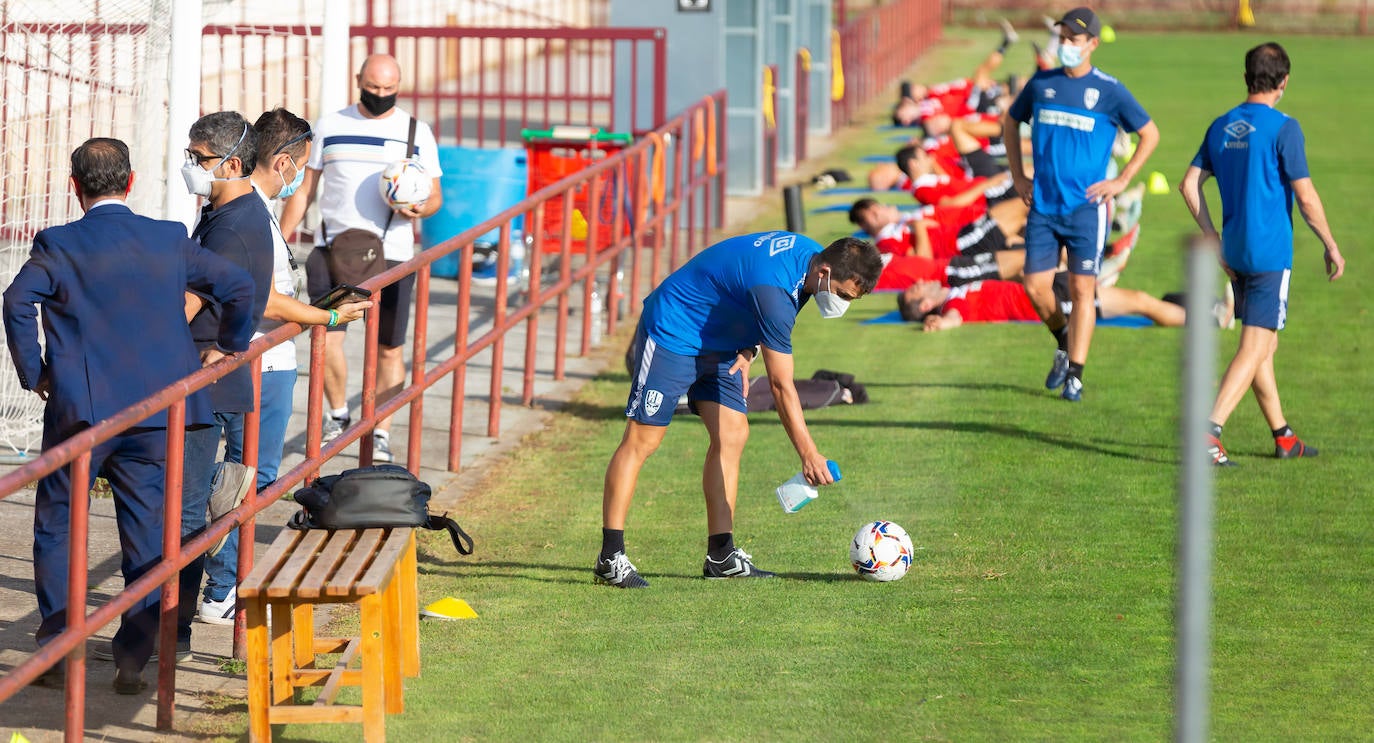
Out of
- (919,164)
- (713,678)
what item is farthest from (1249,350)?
(919,164)

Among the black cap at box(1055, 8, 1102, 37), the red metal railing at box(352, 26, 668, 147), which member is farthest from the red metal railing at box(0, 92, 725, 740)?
the black cap at box(1055, 8, 1102, 37)

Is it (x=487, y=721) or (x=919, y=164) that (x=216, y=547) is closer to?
(x=487, y=721)

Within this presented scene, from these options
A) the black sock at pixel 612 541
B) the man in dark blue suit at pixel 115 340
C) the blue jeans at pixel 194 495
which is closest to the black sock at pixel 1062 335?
the black sock at pixel 612 541

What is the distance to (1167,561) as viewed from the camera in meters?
6.96

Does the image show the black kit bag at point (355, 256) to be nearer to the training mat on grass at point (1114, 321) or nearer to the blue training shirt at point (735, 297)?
the blue training shirt at point (735, 297)

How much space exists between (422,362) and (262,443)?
1.61 meters

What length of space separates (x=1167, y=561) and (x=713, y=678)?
232 centimetres

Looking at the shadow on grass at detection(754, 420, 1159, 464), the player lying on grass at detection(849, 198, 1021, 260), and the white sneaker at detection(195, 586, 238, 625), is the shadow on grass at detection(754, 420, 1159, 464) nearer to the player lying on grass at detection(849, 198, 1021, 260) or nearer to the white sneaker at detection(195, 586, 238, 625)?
the white sneaker at detection(195, 586, 238, 625)

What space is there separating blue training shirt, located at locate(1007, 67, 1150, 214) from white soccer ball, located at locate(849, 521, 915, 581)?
393 centimetres

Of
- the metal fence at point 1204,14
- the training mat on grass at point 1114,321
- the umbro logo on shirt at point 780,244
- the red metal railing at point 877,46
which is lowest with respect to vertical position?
the training mat on grass at point 1114,321

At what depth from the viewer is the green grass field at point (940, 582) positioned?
5.31 m

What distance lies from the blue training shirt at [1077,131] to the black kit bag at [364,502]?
5.58 meters

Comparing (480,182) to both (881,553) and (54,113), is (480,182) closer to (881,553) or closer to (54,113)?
(54,113)

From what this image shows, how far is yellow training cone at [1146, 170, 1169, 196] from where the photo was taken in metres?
19.8
